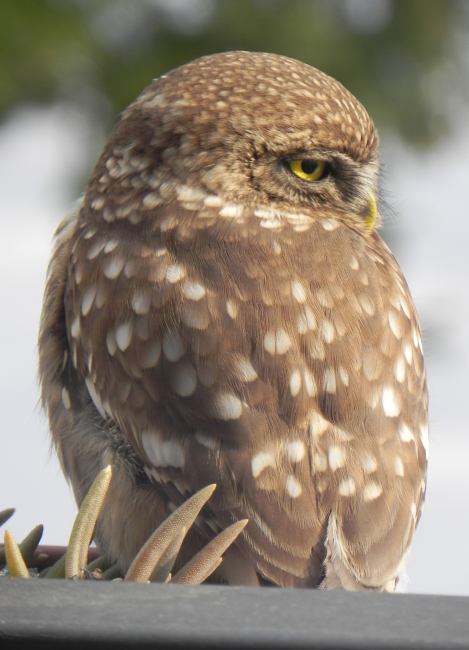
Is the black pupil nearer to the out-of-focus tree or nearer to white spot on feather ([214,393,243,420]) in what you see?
white spot on feather ([214,393,243,420])

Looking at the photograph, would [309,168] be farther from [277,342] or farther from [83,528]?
[83,528]

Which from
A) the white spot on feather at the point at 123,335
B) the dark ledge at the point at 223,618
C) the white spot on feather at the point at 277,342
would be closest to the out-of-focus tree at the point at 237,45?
the white spot on feather at the point at 123,335

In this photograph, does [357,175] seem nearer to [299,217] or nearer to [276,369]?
[299,217]

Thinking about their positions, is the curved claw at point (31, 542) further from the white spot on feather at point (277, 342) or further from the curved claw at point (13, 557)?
the white spot on feather at point (277, 342)

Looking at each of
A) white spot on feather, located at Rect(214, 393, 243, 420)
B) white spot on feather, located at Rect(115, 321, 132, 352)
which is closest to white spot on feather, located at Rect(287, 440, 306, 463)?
white spot on feather, located at Rect(214, 393, 243, 420)

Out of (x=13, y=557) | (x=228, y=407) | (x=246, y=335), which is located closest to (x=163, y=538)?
(x=13, y=557)

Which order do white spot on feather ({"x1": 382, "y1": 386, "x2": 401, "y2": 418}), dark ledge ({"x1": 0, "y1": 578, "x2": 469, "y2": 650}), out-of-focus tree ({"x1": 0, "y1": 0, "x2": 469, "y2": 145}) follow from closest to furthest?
dark ledge ({"x1": 0, "y1": 578, "x2": 469, "y2": 650}) → white spot on feather ({"x1": 382, "y1": 386, "x2": 401, "y2": 418}) → out-of-focus tree ({"x1": 0, "y1": 0, "x2": 469, "y2": 145})
